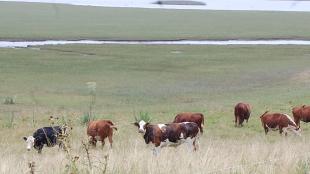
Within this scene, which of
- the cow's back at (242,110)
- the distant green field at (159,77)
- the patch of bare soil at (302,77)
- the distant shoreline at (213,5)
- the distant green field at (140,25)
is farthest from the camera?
the distant shoreline at (213,5)

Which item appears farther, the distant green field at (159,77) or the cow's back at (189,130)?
the distant green field at (159,77)

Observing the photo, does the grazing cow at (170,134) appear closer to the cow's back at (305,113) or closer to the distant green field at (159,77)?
the cow's back at (305,113)

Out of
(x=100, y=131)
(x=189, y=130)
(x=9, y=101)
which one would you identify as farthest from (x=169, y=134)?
(x=9, y=101)

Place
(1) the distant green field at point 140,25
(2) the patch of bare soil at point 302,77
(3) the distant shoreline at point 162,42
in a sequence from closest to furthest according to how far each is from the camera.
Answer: (2) the patch of bare soil at point 302,77 < (3) the distant shoreline at point 162,42 < (1) the distant green field at point 140,25

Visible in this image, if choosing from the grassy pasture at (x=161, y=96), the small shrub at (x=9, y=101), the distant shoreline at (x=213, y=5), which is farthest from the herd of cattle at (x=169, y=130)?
the distant shoreline at (x=213, y=5)

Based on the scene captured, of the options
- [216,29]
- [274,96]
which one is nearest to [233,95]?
[274,96]

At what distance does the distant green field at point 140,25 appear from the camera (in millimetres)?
67062

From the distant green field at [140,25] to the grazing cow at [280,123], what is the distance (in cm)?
4651

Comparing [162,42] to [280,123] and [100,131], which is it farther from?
[100,131]

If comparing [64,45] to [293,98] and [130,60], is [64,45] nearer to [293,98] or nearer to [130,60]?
[130,60]

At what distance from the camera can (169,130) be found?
39.4 feet

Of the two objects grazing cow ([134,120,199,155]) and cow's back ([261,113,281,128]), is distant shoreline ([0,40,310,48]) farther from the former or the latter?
grazing cow ([134,120,199,155])

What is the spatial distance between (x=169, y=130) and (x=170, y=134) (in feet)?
0.26

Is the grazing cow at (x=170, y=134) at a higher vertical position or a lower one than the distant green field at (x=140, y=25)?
lower
